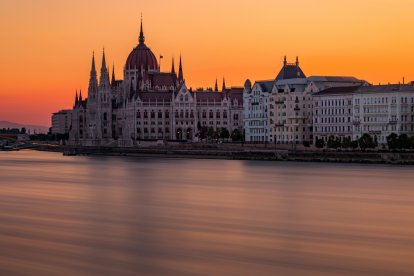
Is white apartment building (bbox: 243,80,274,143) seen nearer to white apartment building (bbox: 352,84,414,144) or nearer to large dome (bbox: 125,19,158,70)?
white apartment building (bbox: 352,84,414,144)

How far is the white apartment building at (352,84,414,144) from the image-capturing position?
114 meters

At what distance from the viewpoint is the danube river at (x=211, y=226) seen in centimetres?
3297

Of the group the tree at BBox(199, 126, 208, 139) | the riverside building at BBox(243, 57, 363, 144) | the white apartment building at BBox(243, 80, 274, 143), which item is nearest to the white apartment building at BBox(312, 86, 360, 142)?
the riverside building at BBox(243, 57, 363, 144)

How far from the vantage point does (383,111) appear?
116500mm

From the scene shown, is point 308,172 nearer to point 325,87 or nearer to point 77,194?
point 77,194

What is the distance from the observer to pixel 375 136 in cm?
11450

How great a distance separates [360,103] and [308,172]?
1634 inches

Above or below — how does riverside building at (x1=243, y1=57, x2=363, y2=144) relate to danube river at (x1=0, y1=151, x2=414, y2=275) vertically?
above

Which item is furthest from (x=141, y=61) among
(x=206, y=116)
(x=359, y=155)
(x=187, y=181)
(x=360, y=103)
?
(x=187, y=181)

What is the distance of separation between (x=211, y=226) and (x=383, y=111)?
77038mm

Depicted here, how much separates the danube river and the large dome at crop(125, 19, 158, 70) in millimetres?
122708

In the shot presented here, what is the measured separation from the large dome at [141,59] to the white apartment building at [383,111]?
82.0 meters

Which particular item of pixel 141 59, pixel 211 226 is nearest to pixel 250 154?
pixel 211 226

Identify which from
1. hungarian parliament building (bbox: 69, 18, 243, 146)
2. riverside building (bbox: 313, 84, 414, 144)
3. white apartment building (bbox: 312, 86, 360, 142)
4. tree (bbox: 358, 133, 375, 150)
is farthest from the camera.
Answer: hungarian parliament building (bbox: 69, 18, 243, 146)
